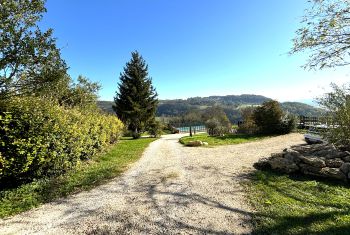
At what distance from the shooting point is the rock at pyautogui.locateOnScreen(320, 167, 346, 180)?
22.4ft

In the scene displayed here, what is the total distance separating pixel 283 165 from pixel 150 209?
5.28 meters

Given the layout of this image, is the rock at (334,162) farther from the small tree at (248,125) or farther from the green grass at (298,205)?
the small tree at (248,125)

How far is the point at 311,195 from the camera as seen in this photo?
222 inches

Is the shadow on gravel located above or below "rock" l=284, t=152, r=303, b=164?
below

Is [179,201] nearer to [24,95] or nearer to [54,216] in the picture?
[54,216]

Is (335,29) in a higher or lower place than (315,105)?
higher

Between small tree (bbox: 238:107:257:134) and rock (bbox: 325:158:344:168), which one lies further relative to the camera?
small tree (bbox: 238:107:257:134)

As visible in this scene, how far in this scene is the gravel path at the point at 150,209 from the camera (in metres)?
3.94

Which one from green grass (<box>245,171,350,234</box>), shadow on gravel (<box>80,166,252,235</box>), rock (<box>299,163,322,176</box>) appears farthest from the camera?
rock (<box>299,163,322,176</box>)

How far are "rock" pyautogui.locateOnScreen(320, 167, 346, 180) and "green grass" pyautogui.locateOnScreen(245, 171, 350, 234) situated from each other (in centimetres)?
32

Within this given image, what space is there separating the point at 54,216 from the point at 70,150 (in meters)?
3.47

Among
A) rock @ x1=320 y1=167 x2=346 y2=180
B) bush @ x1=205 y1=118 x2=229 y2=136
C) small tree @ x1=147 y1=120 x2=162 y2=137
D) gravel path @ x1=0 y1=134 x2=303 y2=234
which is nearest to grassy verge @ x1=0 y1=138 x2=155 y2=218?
gravel path @ x1=0 y1=134 x2=303 y2=234

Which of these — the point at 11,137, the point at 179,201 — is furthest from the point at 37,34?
the point at 179,201

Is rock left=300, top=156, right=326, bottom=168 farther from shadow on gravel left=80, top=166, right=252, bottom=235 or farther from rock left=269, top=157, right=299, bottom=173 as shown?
shadow on gravel left=80, top=166, right=252, bottom=235
